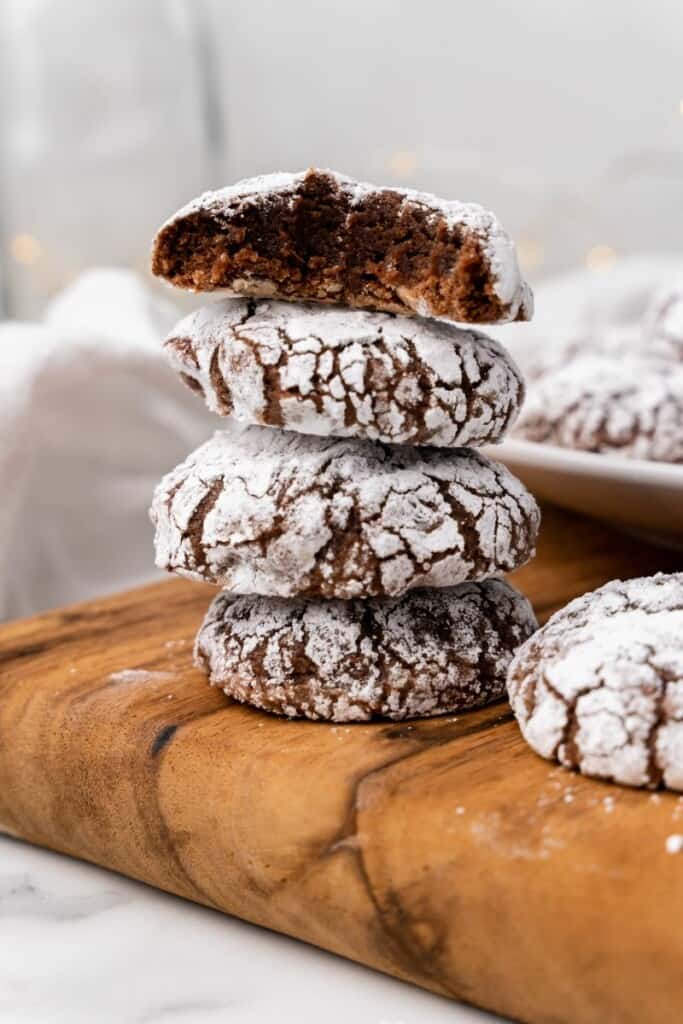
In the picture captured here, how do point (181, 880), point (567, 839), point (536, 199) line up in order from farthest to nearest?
point (536, 199) < point (181, 880) < point (567, 839)

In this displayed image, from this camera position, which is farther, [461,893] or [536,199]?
[536,199]

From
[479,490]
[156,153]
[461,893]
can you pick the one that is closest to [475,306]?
[479,490]

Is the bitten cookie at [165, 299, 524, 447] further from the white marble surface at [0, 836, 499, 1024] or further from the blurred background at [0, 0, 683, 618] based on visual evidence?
the blurred background at [0, 0, 683, 618]

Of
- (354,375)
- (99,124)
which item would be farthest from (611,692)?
(99,124)

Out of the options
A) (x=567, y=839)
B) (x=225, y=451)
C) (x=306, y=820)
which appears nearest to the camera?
(x=567, y=839)

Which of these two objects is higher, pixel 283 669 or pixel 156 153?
pixel 156 153

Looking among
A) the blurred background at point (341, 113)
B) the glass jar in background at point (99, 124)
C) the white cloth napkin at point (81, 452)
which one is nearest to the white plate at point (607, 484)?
the white cloth napkin at point (81, 452)

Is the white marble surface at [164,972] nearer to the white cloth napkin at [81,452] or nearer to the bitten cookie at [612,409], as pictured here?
the white cloth napkin at [81,452]

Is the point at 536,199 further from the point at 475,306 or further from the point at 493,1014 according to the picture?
the point at 493,1014
